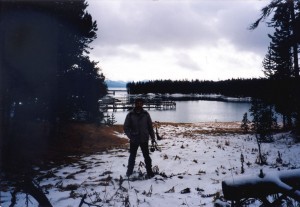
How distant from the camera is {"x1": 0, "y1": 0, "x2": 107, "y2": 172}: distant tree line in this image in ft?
37.9

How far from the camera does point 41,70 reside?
12.9 meters

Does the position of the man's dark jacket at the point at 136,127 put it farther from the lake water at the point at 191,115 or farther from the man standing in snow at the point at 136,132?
the lake water at the point at 191,115

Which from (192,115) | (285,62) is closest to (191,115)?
(192,115)

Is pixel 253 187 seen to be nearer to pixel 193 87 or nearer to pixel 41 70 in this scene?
Result: pixel 41 70

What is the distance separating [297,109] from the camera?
1634 centimetres

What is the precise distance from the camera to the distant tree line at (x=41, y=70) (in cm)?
1154

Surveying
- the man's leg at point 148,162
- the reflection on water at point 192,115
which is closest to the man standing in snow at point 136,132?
the man's leg at point 148,162

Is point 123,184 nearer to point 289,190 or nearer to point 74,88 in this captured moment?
point 289,190

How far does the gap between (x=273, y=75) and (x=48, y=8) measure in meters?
19.0

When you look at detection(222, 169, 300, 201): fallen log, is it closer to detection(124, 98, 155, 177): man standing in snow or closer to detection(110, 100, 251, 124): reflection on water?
detection(124, 98, 155, 177): man standing in snow

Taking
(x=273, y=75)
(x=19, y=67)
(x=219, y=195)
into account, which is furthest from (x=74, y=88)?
(x=273, y=75)

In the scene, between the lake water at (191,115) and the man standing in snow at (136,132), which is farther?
the lake water at (191,115)

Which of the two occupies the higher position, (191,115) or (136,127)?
(136,127)

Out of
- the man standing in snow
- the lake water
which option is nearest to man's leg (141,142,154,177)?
the man standing in snow
